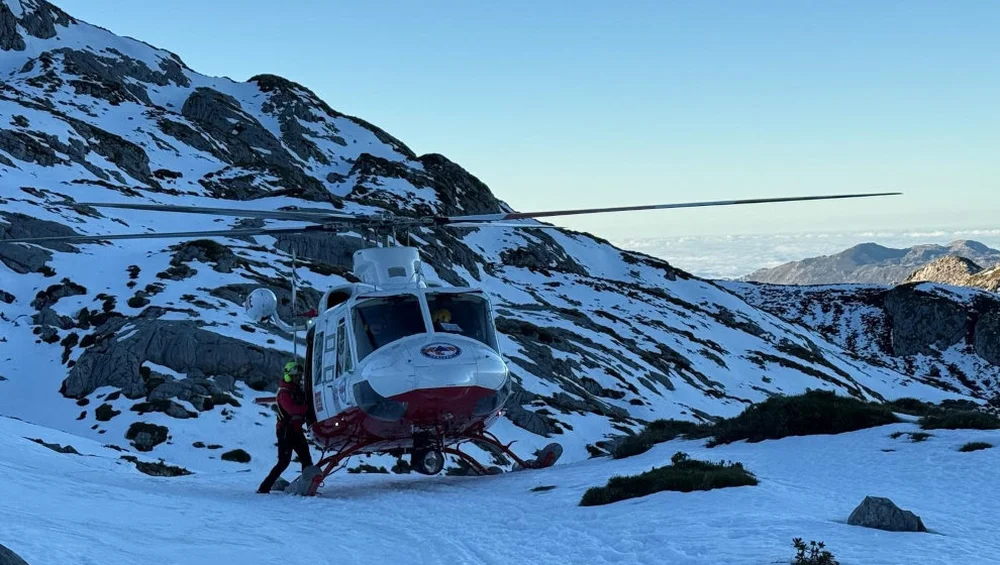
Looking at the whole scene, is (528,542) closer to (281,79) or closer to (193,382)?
(193,382)

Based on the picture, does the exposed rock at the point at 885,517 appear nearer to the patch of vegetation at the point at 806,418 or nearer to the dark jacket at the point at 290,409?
the patch of vegetation at the point at 806,418

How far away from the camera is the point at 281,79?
607 ft

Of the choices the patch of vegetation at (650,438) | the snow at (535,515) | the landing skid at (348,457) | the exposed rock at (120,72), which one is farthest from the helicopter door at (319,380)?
the exposed rock at (120,72)

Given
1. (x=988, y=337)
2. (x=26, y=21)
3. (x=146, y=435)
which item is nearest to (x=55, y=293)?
(x=146, y=435)

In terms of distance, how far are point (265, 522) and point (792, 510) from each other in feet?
23.5

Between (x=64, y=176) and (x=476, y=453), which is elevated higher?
(x=64, y=176)

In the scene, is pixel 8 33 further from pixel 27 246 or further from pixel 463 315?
pixel 463 315

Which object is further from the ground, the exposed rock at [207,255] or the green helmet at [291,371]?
the exposed rock at [207,255]

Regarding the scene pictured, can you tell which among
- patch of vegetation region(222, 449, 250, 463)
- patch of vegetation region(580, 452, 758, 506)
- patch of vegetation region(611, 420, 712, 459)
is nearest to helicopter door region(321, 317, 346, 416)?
patch of vegetation region(580, 452, 758, 506)

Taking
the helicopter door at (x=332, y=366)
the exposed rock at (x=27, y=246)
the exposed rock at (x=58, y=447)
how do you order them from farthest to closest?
the exposed rock at (x=27, y=246) → the exposed rock at (x=58, y=447) → the helicopter door at (x=332, y=366)

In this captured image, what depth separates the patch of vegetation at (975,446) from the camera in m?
15.3

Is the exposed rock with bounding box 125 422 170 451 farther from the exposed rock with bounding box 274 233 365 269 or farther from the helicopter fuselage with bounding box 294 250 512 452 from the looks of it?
the exposed rock with bounding box 274 233 365 269

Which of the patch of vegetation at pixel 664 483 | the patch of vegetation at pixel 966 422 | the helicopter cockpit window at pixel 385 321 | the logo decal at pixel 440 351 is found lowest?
the patch of vegetation at pixel 966 422

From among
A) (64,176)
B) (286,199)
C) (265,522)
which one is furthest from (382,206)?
(265,522)
